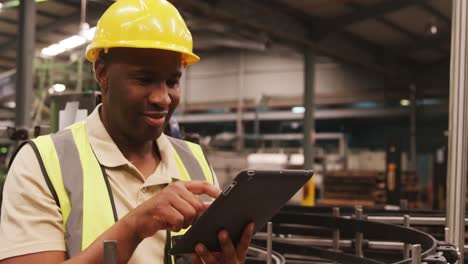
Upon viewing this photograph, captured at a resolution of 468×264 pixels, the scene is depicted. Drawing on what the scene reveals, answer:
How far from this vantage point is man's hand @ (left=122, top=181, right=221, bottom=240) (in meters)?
1.09

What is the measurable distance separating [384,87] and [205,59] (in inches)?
187

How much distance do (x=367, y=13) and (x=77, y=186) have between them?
8.76 metres

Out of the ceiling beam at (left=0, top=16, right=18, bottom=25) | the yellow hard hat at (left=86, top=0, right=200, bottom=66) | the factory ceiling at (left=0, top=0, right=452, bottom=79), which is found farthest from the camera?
the ceiling beam at (left=0, top=16, right=18, bottom=25)

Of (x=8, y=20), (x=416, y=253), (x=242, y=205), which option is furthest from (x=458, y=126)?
(x=8, y=20)

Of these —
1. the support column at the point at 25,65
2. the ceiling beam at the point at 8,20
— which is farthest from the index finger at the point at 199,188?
the ceiling beam at the point at 8,20

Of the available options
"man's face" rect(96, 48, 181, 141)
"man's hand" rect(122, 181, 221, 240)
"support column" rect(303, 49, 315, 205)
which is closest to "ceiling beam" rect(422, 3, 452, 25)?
"support column" rect(303, 49, 315, 205)

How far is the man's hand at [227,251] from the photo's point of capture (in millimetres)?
1215

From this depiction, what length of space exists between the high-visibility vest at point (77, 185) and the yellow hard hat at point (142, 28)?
26 centimetres

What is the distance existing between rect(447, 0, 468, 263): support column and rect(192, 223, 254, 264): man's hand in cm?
88

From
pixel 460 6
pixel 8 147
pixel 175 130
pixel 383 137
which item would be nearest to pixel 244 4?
pixel 8 147

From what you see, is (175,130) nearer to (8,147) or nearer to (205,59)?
(8,147)

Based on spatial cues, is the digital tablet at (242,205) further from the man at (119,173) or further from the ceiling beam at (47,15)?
the ceiling beam at (47,15)

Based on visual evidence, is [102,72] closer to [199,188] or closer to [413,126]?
[199,188]

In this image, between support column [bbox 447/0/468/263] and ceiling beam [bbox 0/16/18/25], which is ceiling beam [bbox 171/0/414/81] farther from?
support column [bbox 447/0/468/263]
